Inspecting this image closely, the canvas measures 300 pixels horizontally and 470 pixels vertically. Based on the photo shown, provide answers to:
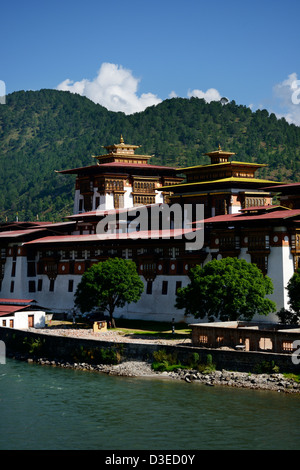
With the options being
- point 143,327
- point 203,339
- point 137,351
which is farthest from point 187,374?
point 143,327

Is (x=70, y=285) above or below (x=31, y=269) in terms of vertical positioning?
below

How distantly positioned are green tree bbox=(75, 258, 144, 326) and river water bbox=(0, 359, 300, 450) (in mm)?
15736

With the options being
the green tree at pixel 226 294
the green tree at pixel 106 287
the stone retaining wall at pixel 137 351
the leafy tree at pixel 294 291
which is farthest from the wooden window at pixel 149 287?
the leafy tree at pixel 294 291

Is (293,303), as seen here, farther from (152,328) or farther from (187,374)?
(152,328)

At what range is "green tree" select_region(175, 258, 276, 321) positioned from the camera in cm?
5975

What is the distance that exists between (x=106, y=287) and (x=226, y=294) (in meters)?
14.3

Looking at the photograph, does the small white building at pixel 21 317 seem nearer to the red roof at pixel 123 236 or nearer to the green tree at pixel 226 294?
the red roof at pixel 123 236

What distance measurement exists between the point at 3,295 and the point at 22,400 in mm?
47186

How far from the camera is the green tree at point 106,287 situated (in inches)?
2763

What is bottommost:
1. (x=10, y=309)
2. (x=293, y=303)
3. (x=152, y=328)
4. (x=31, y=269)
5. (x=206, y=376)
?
(x=206, y=376)

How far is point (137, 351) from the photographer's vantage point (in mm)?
57219

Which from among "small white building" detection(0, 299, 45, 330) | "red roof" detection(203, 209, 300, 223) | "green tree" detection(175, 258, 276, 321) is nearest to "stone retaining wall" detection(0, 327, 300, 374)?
"small white building" detection(0, 299, 45, 330)

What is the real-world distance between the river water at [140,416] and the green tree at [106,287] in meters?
15.7
